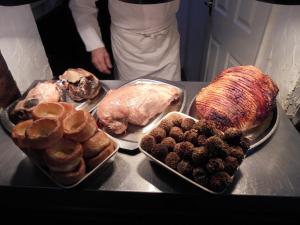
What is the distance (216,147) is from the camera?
0.58m

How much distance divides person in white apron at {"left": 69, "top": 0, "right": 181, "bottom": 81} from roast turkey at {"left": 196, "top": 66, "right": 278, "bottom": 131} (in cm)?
62

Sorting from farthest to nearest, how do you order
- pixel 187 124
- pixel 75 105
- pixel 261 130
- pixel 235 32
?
pixel 235 32, pixel 75 105, pixel 261 130, pixel 187 124

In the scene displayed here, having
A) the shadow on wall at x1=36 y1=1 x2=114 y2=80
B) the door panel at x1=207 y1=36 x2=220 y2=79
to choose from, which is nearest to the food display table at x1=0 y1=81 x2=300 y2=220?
the door panel at x1=207 y1=36 x2=220 y2=79

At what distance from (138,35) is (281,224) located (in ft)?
3.41

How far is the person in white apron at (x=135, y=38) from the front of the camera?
129cm

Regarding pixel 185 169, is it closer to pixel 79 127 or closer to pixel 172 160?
pixel 172 160

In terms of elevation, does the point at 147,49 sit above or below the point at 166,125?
below

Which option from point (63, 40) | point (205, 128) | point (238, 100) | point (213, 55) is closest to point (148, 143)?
point (205, 128)

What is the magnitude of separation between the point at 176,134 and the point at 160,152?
67mm

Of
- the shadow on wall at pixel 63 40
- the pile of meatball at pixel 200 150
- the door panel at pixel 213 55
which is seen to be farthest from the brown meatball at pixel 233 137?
the shadow on wall at pixel 63 40

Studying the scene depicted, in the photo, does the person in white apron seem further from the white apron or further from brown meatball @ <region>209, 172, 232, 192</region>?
brown meatball @ <region>209, 172, 232, 192</region>

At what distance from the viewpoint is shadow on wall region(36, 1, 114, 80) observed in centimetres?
203

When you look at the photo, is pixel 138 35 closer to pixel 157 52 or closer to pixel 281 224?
pixel 157 52

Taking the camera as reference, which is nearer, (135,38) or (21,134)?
(21,134)
